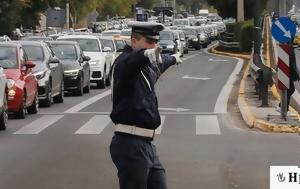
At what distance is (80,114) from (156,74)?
43.9 ft

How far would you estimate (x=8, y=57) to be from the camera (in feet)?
63.3

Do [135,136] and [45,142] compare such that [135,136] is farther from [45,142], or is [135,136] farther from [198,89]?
[198,89]

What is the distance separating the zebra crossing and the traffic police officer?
31.2ft

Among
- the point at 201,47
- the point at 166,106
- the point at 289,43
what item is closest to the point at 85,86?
the point at 166,106

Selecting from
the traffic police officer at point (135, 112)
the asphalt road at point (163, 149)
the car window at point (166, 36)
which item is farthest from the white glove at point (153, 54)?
the car window at point (166, 36)

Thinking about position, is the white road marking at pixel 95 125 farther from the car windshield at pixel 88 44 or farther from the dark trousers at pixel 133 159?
the car windshield at pixel 88 44

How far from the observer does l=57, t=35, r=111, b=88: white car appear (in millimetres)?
29312

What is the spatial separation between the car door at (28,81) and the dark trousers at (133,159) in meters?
12.4

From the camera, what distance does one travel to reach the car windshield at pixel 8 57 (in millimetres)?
19094

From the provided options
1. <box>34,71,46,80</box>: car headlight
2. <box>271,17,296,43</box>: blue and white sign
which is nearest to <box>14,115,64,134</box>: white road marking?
<box>34,71,46,80</box>: car headlight

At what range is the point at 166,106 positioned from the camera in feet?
71.6

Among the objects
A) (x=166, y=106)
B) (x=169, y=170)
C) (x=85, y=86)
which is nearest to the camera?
(x=169, y=170)

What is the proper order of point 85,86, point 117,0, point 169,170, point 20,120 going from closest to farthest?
1. point 169,170
2. point 20,120
3. point 85,86
4. point 117,0

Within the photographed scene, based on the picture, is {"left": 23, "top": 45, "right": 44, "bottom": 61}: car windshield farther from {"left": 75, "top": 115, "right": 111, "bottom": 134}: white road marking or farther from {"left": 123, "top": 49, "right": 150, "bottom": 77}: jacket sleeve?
{"left": 123, "top": 49, "right": 150, "bottom": 77}: jacket sleeve
